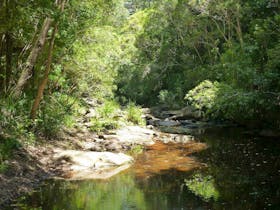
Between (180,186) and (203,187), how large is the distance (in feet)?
1.78

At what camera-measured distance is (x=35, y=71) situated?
44.5ft

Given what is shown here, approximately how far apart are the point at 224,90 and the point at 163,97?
16259mm

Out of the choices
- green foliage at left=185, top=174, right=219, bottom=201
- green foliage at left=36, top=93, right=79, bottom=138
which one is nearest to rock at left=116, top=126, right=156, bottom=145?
green foliage at left=36, top=93, right=79, bottom=138

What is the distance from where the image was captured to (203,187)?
31.6 ft

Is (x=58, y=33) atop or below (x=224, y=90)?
atop

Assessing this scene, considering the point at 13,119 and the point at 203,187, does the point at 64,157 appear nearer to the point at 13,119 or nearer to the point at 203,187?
the point at 13,119

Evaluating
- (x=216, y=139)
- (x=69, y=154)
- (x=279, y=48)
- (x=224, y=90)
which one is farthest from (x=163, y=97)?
(x=69, y=154)

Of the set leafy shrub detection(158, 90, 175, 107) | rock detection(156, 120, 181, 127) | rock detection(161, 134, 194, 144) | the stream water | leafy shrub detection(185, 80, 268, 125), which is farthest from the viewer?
leafy shrub detection(158, 90, 175, 107)

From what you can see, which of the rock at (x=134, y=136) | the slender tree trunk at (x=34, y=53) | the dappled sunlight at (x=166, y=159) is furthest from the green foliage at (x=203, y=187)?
the rock at (x=134, y=136)

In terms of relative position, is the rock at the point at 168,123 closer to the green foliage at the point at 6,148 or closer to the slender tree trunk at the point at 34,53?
the slender tree trunk at the point at 34,53

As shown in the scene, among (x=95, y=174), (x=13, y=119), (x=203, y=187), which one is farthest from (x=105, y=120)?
(x=203, y=187)

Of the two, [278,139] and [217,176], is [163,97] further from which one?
[217,176]

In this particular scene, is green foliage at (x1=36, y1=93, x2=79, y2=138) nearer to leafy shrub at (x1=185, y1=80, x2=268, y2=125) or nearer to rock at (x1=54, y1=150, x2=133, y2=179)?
rock at (x1=54, y1=150, x2=133, y2=179)

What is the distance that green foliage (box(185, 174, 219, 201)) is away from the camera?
8.95 meters
